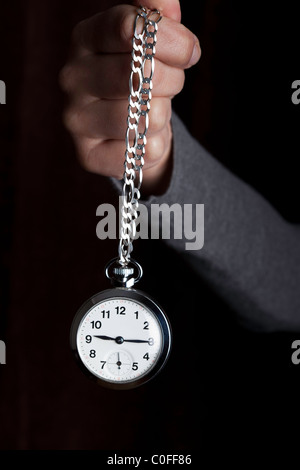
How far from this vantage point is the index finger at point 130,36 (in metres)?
0.70

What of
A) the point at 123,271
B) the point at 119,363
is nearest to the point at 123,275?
the point at 123,271

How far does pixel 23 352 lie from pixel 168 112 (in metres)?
0.92

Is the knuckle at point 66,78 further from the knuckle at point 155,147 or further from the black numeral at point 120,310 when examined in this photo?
the black numeral at point 120,310

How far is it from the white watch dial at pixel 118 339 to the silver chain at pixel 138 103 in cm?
8

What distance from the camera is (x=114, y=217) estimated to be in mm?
1240

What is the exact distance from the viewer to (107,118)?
30.9 inches

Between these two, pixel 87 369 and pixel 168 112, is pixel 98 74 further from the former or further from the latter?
pixel 87 369

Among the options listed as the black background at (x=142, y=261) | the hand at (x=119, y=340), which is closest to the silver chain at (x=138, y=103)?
the hand at (x=119, y=340)

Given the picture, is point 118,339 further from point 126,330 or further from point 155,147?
point 155,147

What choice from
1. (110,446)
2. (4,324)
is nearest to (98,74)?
(4,324)

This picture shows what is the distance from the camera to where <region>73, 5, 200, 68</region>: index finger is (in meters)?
0.70

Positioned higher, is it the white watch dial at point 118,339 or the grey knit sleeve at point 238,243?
the grey knit sleeve at point 238,243

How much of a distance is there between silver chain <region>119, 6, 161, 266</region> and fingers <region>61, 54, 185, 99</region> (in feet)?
0.08

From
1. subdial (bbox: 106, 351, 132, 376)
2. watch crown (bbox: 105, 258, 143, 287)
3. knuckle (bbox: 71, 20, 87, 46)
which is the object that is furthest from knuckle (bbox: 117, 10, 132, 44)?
subdial (bbox: 106, 351, 132, 376)
